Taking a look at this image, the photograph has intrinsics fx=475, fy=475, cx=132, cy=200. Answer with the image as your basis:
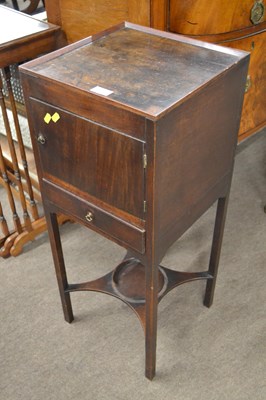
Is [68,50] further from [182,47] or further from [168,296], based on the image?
[168,296]

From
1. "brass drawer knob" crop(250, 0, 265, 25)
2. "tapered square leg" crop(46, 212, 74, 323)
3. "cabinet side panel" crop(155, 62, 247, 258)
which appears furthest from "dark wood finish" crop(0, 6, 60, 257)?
"cabinet side panel" crop(155, 62, 247, 258)

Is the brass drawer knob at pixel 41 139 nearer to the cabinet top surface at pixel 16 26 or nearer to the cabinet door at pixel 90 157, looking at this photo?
the cabinet door at pixel 90 157

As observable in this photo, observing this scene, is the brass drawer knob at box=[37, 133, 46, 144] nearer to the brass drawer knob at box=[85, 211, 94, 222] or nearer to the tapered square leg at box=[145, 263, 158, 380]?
the brass drawer knob at box=[85, 211, 94, 222]

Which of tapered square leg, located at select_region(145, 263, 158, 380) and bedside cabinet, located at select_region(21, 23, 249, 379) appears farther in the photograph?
tapered square leg, located at select_region(145, 263, 158, 380)

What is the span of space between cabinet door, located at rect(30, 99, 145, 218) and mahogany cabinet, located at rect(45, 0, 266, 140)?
0.48 meters

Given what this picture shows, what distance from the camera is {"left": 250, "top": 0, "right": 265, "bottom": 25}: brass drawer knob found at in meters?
1.52

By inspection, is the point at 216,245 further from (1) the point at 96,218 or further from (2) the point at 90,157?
(2) the point at 90,157

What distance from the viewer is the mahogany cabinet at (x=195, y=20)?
140 cm

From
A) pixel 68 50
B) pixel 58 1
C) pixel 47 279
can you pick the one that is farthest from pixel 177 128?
pixel 47 279

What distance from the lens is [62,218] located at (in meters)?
2.16

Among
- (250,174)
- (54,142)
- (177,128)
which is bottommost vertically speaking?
(250,174)

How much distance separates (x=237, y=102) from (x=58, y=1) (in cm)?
A: 78

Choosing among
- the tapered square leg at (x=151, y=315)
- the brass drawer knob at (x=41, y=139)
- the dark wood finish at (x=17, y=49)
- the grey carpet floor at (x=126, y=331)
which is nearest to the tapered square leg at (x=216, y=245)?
the grey carpet floor at (x=126, y=331)

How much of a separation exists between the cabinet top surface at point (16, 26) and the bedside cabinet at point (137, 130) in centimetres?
50
